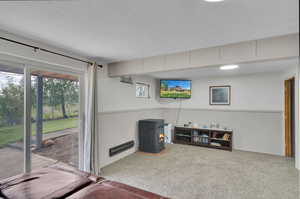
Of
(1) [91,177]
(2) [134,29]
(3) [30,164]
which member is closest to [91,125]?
(3) [30,164]

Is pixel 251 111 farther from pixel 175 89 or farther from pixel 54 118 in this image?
pixel 54 118

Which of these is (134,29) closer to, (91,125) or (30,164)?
(91,125)

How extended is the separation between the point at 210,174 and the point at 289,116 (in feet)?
8.63

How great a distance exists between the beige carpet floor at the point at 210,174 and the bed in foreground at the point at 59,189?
1378mm

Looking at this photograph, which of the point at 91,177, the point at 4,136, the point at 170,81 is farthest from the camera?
the point at 170,81

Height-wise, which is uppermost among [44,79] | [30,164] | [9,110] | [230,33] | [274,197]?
[230,33]

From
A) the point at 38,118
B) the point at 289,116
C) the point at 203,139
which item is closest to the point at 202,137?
the point at 203,139

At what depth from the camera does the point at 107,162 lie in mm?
3309

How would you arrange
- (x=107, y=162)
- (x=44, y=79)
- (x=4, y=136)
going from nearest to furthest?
(x=4, y=136)
(x=44, y=79)
(x=107, y=162)

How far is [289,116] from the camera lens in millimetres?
3744

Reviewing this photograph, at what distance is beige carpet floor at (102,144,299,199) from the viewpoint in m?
2.35

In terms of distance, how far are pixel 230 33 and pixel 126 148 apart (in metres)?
3.28

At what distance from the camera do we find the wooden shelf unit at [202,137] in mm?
4447

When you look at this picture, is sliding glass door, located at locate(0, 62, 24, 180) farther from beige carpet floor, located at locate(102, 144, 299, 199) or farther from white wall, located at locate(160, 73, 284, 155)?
white wall, located at locate(160, 73, 284, 155)
